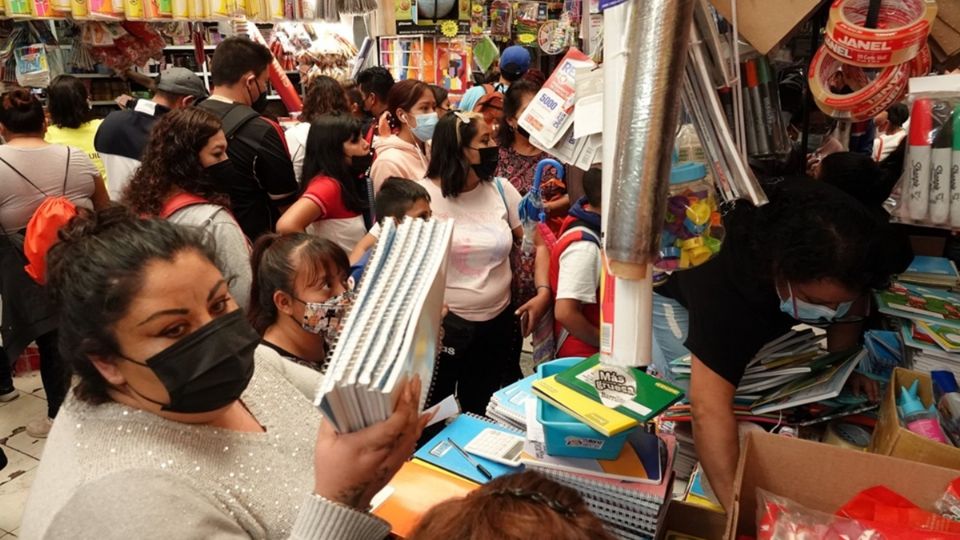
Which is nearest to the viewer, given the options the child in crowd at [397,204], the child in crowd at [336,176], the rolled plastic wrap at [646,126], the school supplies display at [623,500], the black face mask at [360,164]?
the rolled plastic wrap at [646,126]

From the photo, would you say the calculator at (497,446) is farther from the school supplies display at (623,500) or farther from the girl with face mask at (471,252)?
the girl with face mask at (471,252)

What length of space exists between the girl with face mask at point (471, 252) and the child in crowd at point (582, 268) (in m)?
0.44

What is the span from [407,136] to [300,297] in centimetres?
215

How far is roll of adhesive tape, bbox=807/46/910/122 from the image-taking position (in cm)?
113

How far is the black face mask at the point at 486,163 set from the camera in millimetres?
2823

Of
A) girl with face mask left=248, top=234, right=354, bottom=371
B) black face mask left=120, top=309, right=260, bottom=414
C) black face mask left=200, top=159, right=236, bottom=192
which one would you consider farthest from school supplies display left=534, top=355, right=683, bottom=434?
black face mask left=200, top=159, right=236, bottom=192

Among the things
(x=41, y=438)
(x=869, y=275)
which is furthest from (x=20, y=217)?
(x=869, y=275)

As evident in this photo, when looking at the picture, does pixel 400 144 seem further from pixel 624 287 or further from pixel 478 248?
pixel 624 287

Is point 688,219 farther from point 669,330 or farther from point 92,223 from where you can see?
point 92,223

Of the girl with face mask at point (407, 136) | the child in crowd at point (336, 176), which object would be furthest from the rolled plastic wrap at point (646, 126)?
the girl with face mask at point (407, 136)

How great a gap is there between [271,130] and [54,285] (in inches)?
84.3

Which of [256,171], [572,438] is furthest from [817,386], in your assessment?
[256,171]

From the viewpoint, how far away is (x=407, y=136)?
13.0 feet

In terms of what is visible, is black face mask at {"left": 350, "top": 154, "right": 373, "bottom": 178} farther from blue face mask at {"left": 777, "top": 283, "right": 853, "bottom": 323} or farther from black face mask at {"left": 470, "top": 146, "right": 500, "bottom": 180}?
blue face mask at {"left": 777, "top": 283, "right": 853, "bottom": 323}
